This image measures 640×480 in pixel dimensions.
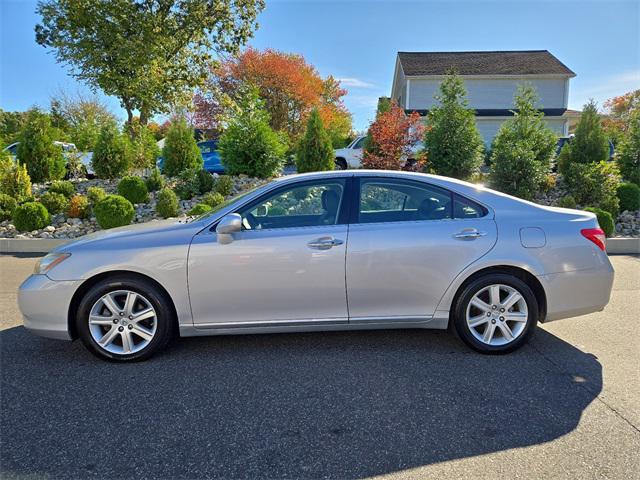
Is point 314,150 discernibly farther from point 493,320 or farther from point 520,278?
point 493,320

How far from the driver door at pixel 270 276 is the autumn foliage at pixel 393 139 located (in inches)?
305

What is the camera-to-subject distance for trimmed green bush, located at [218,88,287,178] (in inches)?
445

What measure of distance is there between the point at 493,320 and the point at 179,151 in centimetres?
992

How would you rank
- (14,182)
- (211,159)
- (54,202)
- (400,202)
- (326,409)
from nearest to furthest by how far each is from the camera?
1. (326,409)
2. (400,202)
3. (54,202)
4. (14,182)
5. (211,159)

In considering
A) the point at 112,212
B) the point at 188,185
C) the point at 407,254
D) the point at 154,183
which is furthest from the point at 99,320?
the point at 154,183

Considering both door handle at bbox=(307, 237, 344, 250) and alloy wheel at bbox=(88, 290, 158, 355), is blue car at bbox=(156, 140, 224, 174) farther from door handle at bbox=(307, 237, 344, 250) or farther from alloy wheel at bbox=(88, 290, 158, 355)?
door handle at bbox=(307, 237, 344, 250)

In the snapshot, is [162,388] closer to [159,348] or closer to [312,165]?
[159,348]

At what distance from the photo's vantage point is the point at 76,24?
14.4 meters

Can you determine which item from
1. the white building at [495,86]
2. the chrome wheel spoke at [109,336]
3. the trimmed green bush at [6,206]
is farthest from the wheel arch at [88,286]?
the white building at [495,86]

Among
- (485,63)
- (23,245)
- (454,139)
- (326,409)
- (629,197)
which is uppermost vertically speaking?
(485,63)

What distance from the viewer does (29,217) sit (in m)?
9.05

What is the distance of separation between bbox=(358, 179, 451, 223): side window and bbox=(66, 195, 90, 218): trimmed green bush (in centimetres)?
822

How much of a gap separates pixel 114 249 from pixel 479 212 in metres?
3.02

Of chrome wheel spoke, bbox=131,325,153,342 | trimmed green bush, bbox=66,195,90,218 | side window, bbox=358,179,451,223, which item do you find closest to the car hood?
chrome wheel spoke, bbox=131,325,153,342
